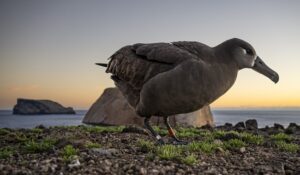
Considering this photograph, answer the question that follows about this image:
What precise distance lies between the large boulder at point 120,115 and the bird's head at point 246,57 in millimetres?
9120

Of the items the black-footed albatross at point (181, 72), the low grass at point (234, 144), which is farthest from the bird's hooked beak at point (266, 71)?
the low grass at point (234, 144)

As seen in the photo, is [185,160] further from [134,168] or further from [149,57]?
[149,57]

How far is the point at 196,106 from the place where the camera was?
7695 millimetres

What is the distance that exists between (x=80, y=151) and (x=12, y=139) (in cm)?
331

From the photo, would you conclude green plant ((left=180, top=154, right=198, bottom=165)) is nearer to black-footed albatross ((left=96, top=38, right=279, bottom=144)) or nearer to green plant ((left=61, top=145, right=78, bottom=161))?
black-footed albatross ((left=96, top=38, right=279, bottom=144))

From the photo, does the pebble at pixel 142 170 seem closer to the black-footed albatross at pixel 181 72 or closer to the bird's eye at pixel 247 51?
the black-footed albatross at pixel 181 72

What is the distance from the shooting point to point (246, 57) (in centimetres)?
820

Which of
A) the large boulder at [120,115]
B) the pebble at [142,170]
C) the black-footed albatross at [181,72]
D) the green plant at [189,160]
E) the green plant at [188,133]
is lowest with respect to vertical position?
the pebble at [142,170]

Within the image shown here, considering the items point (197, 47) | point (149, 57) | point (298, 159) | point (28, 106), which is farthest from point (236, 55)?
point (28, 106)

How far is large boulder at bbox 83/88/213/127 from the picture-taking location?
58.9 ft

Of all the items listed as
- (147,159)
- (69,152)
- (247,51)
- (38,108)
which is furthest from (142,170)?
(38,108)

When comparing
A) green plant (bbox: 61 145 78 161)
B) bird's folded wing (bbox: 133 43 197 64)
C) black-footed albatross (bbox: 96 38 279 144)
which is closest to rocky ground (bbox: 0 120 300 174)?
green plant (bbox: 61 145 78 161)

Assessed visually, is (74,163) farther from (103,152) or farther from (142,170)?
(142,170)

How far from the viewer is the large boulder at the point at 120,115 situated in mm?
17938
